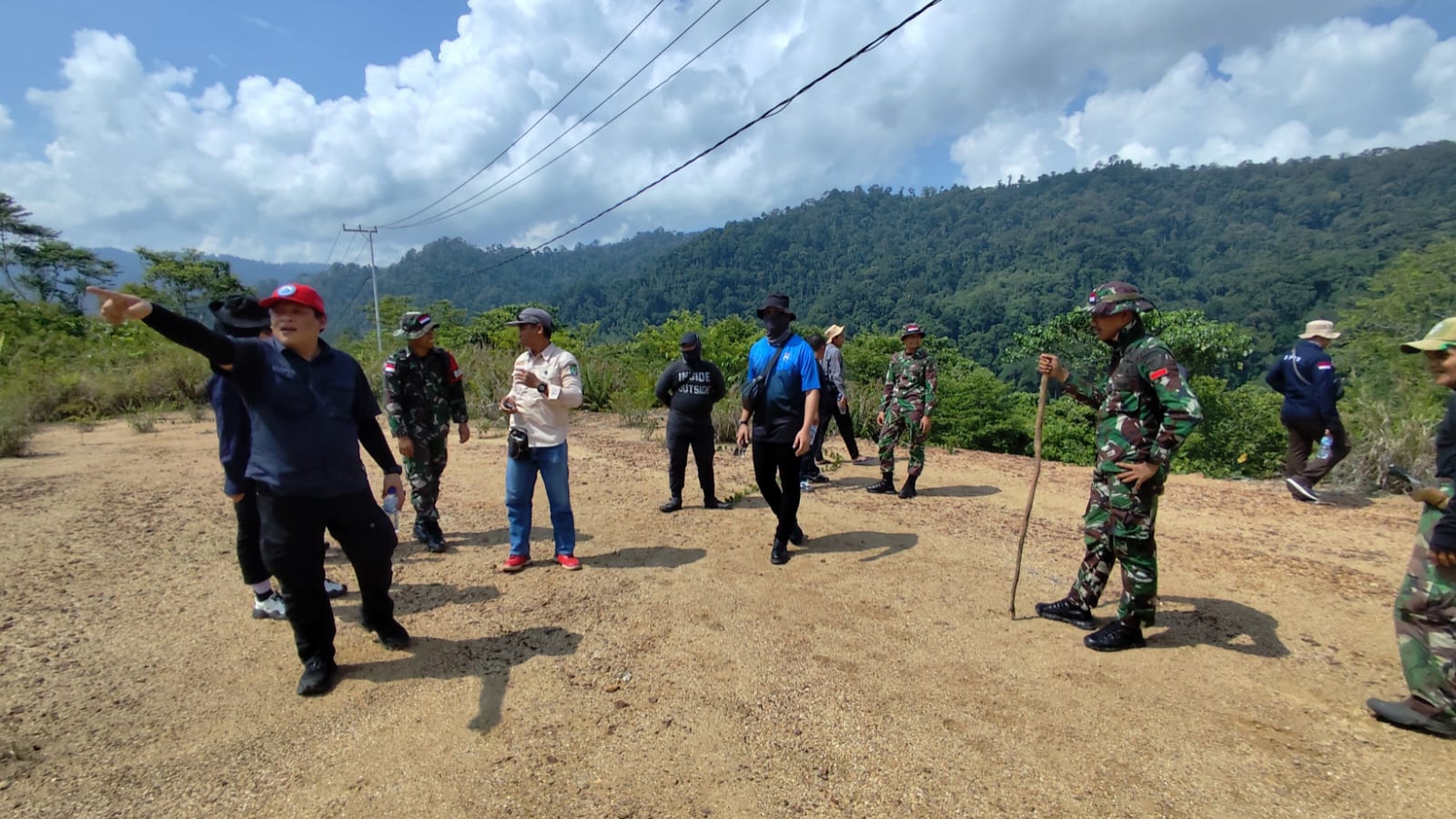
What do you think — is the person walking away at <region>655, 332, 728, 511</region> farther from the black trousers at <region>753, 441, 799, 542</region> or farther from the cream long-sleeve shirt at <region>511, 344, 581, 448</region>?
the cream long-sleeve shirt at <region>511, 344, 581, 448</region>

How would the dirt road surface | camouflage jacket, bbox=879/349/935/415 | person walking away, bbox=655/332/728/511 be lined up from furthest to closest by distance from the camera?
1. camouflage jacket, bbox=879/349/935/415
2. person walking away, bbox=655/332/728/511
3. the dirt road surface

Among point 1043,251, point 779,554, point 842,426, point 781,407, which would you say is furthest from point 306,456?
point 1043,251

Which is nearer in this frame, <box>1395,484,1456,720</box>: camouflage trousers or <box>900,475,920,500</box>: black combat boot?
<box>1395,484,1456,720</box>: camouflage trousers

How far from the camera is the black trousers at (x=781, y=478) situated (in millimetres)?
4523

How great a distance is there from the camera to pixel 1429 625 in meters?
2.68

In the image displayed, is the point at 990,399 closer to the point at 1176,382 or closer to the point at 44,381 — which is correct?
the point at 1176,382

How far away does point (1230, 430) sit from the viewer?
10281 mm

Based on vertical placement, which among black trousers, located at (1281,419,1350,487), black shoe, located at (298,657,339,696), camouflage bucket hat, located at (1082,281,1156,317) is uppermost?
camouflage bucket hat, located at (1082,281,1156,317)

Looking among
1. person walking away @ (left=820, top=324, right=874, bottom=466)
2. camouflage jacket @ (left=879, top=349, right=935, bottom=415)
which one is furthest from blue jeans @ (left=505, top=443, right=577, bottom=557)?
person walking away @ (left=820, top=324, right=874, bottom=466)

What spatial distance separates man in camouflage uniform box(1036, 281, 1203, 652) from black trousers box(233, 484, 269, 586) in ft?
14.2

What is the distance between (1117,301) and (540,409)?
3304mm

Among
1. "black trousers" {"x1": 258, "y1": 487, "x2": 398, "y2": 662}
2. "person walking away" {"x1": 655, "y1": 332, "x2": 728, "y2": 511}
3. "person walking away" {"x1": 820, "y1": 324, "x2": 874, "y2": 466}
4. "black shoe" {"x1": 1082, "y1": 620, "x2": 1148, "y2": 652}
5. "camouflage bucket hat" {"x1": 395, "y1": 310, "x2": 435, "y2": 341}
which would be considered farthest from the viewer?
"person walking away" {"x1": 820, "y1": 324, "x2": 874, "y2": 466}

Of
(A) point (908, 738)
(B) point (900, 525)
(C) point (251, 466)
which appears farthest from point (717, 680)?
(B) point (900, 525)

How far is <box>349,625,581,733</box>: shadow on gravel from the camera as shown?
3160 millimetres
